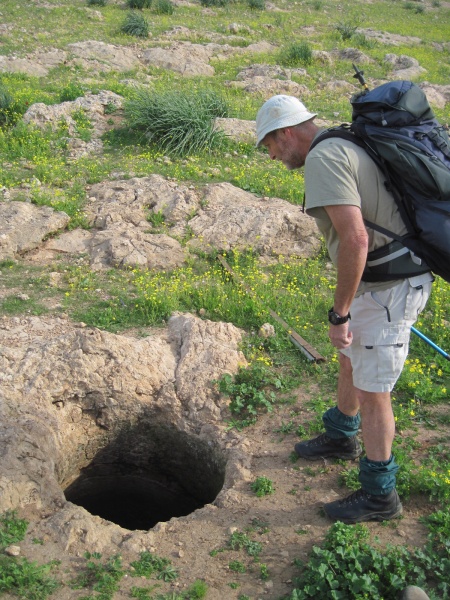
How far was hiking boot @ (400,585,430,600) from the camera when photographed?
306cm

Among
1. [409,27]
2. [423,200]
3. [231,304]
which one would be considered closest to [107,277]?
[231,304]

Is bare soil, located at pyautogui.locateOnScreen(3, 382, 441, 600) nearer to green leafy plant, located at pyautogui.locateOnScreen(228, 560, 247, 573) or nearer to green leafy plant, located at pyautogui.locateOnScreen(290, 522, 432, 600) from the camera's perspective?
green leafy plant, located at pyautogui.locateOnScreen(228, 560, 247, 573)

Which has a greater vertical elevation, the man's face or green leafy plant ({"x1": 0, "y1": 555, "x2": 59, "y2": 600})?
the man's face

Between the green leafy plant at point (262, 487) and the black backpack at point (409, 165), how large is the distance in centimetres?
167

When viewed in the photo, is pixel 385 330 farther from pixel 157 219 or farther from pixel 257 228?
pixel 157 219

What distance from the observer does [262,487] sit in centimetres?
402

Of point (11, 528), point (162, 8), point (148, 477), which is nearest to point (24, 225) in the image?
point (148, 477)

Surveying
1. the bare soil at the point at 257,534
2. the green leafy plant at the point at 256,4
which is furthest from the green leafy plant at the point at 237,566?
the green leafy plant at the point at 256,4

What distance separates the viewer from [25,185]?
25.0 feet

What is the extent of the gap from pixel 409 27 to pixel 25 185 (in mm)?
18715

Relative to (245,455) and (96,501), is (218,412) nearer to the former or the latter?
(245,455)

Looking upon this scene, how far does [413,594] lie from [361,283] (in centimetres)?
160

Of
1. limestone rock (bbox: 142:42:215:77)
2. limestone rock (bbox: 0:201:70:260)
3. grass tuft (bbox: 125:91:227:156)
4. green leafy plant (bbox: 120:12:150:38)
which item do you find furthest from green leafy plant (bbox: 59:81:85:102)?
green leafy plant (bbox: 120:12:150:38)

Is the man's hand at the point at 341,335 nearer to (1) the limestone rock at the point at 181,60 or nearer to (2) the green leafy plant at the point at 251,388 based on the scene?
(2) the green leafy plant at the point at 251,388
